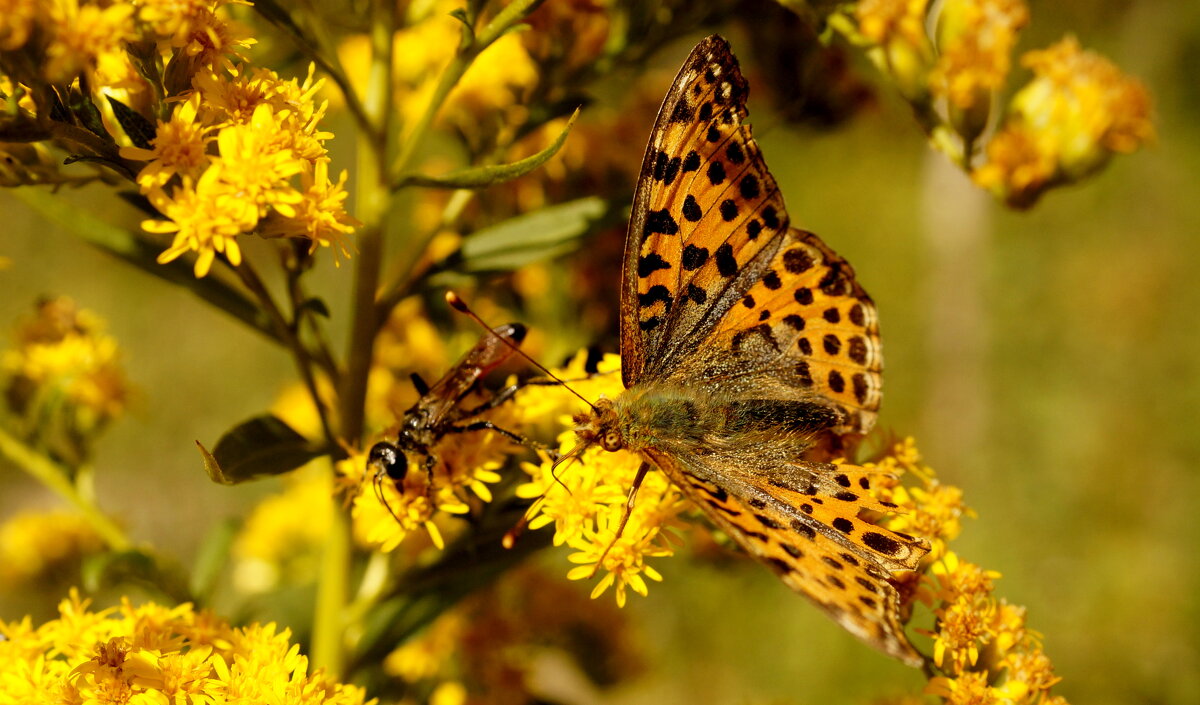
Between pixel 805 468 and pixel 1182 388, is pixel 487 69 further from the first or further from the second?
pixel 1182 388

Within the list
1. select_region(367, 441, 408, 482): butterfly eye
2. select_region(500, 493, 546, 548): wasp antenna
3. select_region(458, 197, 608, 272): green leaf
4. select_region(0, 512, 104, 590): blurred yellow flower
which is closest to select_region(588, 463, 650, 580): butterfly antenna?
select_region(500, 493, 546, 548): wasp antenna

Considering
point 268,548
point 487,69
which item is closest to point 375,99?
point 487,69

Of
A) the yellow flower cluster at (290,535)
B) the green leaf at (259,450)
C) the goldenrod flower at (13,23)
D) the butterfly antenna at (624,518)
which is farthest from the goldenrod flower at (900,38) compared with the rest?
the yellow flower cluster at (290,535)

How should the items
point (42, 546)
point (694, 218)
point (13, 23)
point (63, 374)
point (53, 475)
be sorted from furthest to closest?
point (42, 546) → point (63, 374) → point (53, 475) → point (694, 218) → point (13, 23)

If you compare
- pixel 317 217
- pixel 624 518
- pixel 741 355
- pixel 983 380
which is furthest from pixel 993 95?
pixel 983 380

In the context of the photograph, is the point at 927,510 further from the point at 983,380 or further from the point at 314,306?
the point at 983,380

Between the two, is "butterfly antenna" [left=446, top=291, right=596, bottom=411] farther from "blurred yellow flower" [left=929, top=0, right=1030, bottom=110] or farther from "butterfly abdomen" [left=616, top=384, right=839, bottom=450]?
"blurred yellow flower" [left=929, top=0, right=1030, bottom=110]

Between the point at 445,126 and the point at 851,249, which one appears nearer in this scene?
the point at 445,126
